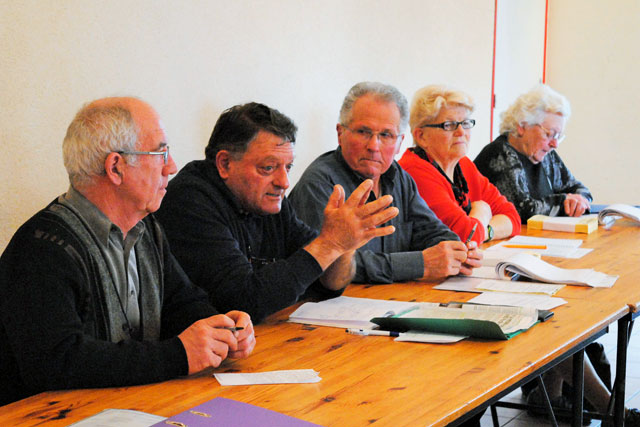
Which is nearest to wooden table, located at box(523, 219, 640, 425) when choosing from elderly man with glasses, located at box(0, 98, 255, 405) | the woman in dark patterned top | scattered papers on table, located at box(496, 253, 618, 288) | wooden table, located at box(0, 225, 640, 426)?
scattered papers on table, located at box(496, 253, 618, 288)

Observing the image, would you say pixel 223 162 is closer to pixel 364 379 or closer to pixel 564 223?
pixel 364 379

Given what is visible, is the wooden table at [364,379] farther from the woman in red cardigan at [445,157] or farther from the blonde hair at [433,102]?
the blonde hair at [433,102]

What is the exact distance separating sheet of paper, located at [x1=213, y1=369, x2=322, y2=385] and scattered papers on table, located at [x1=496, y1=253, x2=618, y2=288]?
1.18 meters

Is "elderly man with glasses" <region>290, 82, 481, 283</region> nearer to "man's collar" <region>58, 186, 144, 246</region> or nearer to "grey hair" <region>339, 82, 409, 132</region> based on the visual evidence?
"grey hair" <region>339, 82, 409, 132</region>

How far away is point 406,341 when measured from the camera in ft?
6.15

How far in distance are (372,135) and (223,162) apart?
0.77 m

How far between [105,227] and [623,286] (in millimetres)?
1719

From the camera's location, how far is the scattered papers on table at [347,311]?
6.68 ft

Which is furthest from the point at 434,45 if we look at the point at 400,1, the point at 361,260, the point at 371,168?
the point at 361,260

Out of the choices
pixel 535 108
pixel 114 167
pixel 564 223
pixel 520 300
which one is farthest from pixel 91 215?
pixel 535 108

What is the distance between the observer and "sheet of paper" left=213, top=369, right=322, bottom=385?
1.57 metres

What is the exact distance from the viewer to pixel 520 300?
2279 millimetres

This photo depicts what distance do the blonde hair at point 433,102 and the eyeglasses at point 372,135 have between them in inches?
25.6

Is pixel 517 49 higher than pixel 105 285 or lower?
higher
